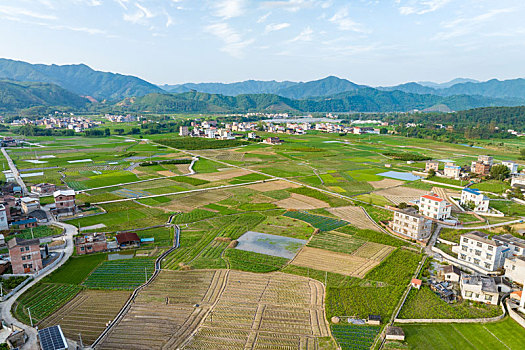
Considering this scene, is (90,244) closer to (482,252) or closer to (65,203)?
(65,203)

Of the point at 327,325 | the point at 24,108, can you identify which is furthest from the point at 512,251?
the point at 24,108

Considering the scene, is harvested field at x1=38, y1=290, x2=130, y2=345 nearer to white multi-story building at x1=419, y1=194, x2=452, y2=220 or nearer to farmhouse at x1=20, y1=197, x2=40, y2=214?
farmhouse at x1=20, y1=197, x2=40, y2=214

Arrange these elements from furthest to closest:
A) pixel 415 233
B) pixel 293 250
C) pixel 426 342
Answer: pixel 415 233 → pixel 293 250 → pixel 426 342

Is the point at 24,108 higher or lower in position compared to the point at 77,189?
higher

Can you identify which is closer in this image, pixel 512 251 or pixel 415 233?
pixel 512 251

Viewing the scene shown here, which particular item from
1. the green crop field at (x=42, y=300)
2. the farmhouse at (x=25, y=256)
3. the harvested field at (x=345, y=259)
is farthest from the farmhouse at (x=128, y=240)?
the harvested field at (x=345, y=259)

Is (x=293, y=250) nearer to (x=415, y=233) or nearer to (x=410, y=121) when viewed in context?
(x=415, y=233)

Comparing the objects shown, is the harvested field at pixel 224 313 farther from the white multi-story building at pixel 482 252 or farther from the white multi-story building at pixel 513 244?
the white multi-story building at pixel 513 244
